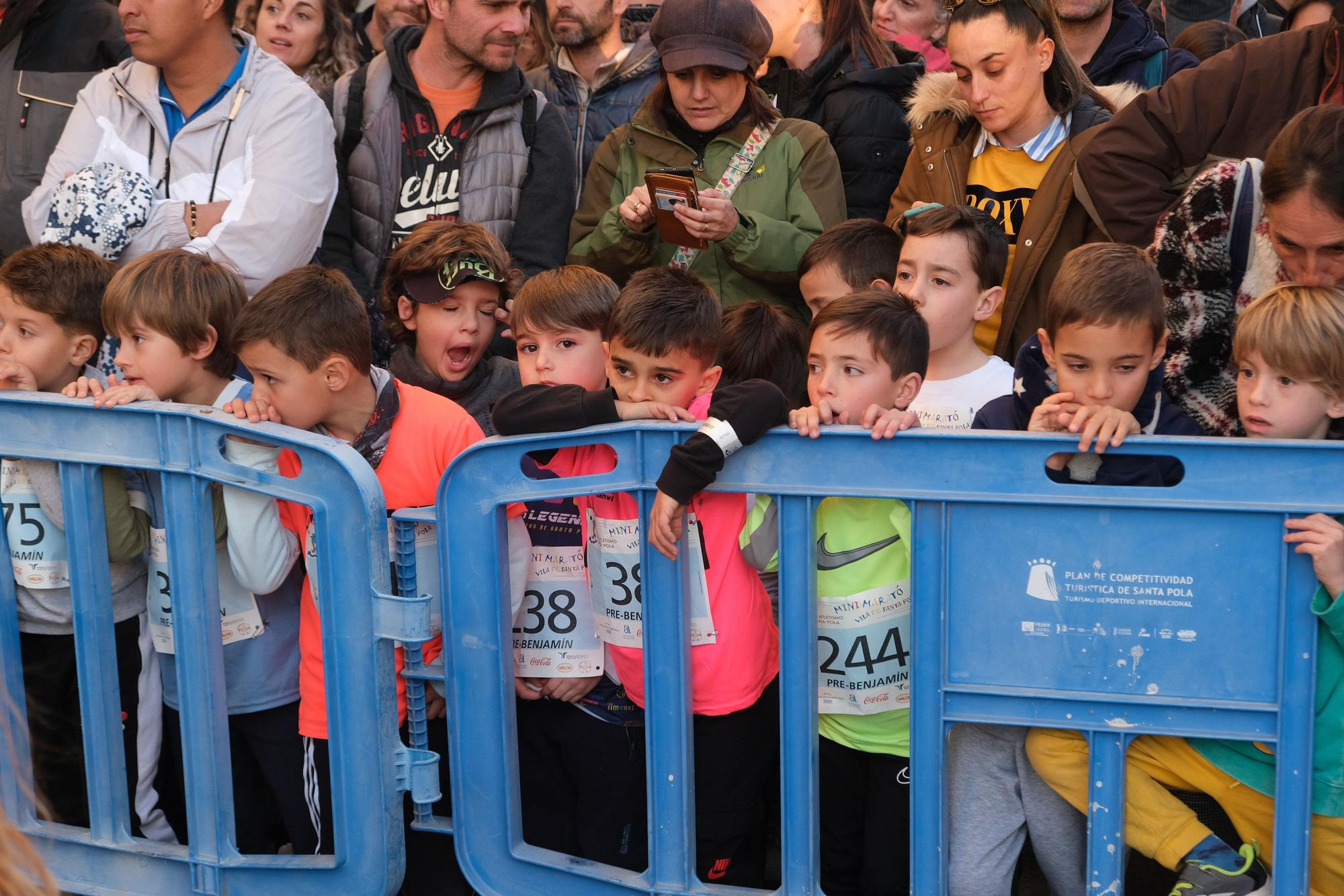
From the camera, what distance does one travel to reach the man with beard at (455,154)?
486 cm

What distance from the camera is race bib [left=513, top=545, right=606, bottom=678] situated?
3.26 m

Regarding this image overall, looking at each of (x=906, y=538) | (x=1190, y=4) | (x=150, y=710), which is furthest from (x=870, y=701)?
(x=1190, y=4)

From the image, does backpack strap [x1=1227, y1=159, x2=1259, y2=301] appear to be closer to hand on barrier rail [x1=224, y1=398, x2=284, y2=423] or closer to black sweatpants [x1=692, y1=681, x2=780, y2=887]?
black sweatpants [x1=692, y1=681, x2=780, y2=887]

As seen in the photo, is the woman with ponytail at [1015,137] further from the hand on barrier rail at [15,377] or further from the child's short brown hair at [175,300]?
the hand on barrier rail at [15,377]

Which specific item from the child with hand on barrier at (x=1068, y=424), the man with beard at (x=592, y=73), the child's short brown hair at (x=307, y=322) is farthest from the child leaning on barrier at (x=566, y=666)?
the man with beard at (x=592, y=73)

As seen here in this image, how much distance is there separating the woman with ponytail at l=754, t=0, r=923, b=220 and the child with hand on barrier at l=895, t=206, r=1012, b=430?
1026 mm

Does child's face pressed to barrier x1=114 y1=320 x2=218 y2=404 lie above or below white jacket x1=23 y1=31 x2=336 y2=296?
below

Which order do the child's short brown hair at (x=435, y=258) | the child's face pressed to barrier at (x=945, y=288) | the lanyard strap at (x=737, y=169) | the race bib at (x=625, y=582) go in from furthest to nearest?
the lanyard strap at (x=737, y=169)
the child's short brown hair at (x=435, y=258)
the child's face pressed to barrier at (x=945, y=288)
the race bib at (x=625, y=582)

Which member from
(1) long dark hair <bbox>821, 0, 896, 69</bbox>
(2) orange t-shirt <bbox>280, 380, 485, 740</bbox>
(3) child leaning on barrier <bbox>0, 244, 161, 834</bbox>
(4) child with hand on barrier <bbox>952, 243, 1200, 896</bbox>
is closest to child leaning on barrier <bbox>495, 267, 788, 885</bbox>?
(2) orange t-shirt <bbox>280, 380, 485, 740</bbox>

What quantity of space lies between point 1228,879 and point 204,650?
2.27 m

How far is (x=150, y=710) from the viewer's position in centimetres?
362

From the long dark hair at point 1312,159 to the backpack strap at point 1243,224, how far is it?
19cm

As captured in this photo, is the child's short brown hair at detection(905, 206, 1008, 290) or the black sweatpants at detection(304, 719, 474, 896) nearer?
the black sweatpants at detection(304, 719, 474, 896)

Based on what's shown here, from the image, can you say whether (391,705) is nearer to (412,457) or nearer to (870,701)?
(412,457)
